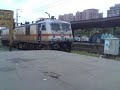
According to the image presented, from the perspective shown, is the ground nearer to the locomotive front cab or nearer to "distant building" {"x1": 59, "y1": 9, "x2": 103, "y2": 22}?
the locomotive front cab

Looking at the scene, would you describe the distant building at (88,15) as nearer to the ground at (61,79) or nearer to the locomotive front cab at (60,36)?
the locomotive front cab at (60,36)

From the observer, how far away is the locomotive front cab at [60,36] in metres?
26.8

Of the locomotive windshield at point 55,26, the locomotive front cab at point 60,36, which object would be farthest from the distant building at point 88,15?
the locomotive windshield at point 55,26

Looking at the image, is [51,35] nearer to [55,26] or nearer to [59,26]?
[55,26]

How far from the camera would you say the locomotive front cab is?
26.8 metres

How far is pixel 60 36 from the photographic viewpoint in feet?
88.6

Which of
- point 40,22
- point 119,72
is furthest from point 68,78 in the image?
point 40,22

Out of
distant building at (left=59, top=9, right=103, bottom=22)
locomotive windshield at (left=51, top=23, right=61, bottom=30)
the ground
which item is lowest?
the ground

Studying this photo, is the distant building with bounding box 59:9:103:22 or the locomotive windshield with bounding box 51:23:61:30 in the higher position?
the distant building with bounding box 59:9:103:22

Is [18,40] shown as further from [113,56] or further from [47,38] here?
[113,56]

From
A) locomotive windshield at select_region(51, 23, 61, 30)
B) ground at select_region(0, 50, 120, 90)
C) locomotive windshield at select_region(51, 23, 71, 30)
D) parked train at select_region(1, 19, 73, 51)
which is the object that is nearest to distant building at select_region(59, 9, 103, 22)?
parked train at select_region(1, 19, 73, 51)

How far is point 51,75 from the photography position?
10359 mm

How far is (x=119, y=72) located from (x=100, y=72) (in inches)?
30.5

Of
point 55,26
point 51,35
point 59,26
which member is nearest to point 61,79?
point 51,35
